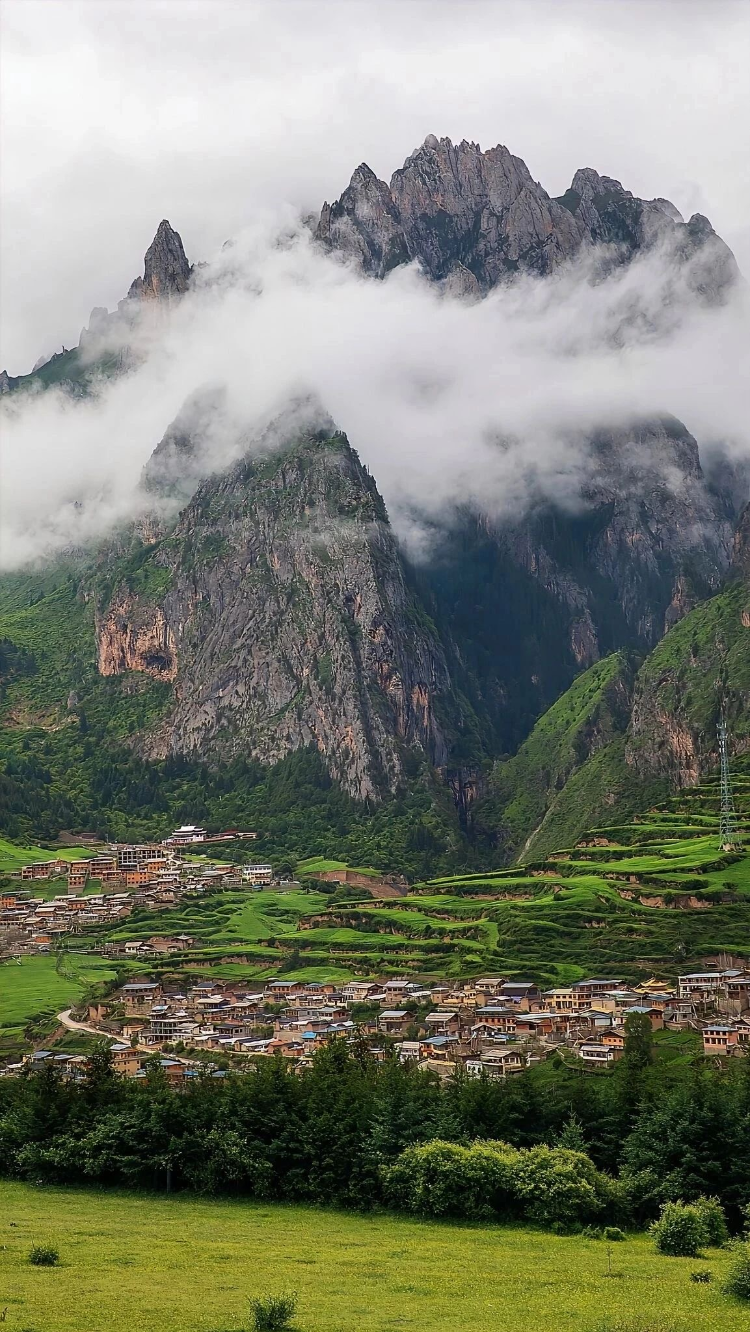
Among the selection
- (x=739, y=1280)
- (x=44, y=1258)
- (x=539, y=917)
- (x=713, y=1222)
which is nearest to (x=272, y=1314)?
(x=44, y=1258)

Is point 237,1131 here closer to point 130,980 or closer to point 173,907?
point 130,980

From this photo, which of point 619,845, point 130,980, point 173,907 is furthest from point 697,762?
point 130,980

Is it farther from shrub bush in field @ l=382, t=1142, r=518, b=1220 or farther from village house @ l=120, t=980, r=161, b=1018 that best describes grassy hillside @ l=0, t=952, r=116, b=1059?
shrub bush in field @ l=382, t=1142, r=518, b=1220

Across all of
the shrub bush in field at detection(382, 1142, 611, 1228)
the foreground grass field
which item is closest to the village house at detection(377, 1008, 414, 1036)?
the shrub bush in field at detection(382, 1142, 611, 1228)

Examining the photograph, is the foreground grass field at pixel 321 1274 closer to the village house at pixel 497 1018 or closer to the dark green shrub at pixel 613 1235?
the dark green shrub at pixel 613 1235

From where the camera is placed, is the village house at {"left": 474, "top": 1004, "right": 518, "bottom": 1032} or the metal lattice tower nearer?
the village house at {"left": 474, "top": 1004, "right": 518, "bottom": 1032}
